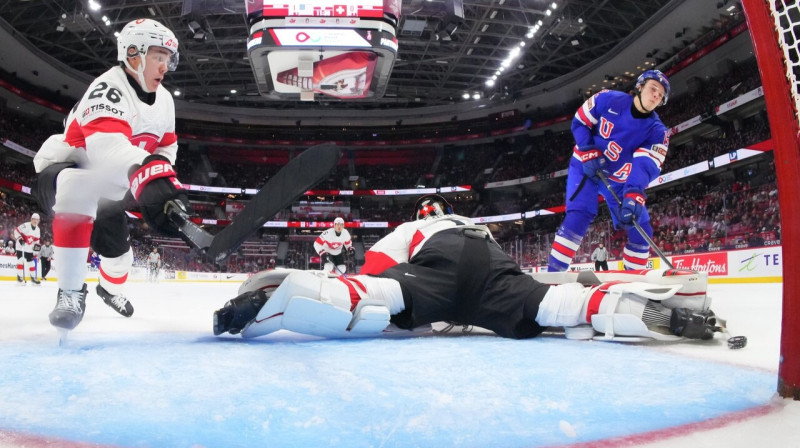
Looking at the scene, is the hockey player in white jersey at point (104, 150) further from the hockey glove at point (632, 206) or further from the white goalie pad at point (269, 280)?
the hockey glove at point (632, 206)

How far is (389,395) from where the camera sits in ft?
3.48

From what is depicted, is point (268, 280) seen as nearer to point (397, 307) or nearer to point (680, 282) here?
point (397, 307)

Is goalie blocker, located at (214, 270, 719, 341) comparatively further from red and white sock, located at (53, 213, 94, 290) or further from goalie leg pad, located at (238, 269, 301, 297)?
red and white sock, located at (53, 213, 94, 290)

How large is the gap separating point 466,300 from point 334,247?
20.6 ft

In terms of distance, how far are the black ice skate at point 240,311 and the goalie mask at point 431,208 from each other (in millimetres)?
1173

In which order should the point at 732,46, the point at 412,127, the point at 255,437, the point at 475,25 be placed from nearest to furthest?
the point at 255,437 < the point at 732,46 < the point at 475,25 < the point at 412,127

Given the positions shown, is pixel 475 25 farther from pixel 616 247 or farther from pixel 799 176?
pixel 799 176

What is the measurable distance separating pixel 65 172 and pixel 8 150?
2244 cm

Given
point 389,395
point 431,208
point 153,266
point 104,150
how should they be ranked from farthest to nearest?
point 153,266 < point 431,208 < point 104,150 < point 389,395

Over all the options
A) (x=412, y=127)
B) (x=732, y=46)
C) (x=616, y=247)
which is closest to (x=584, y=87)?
(x=732, y=46)

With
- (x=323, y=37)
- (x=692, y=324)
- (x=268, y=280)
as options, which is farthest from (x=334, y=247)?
(x=692, y=324)

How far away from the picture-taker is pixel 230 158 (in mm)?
28953

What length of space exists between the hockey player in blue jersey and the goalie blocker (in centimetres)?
175

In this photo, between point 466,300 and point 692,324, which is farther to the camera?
point 466,300
